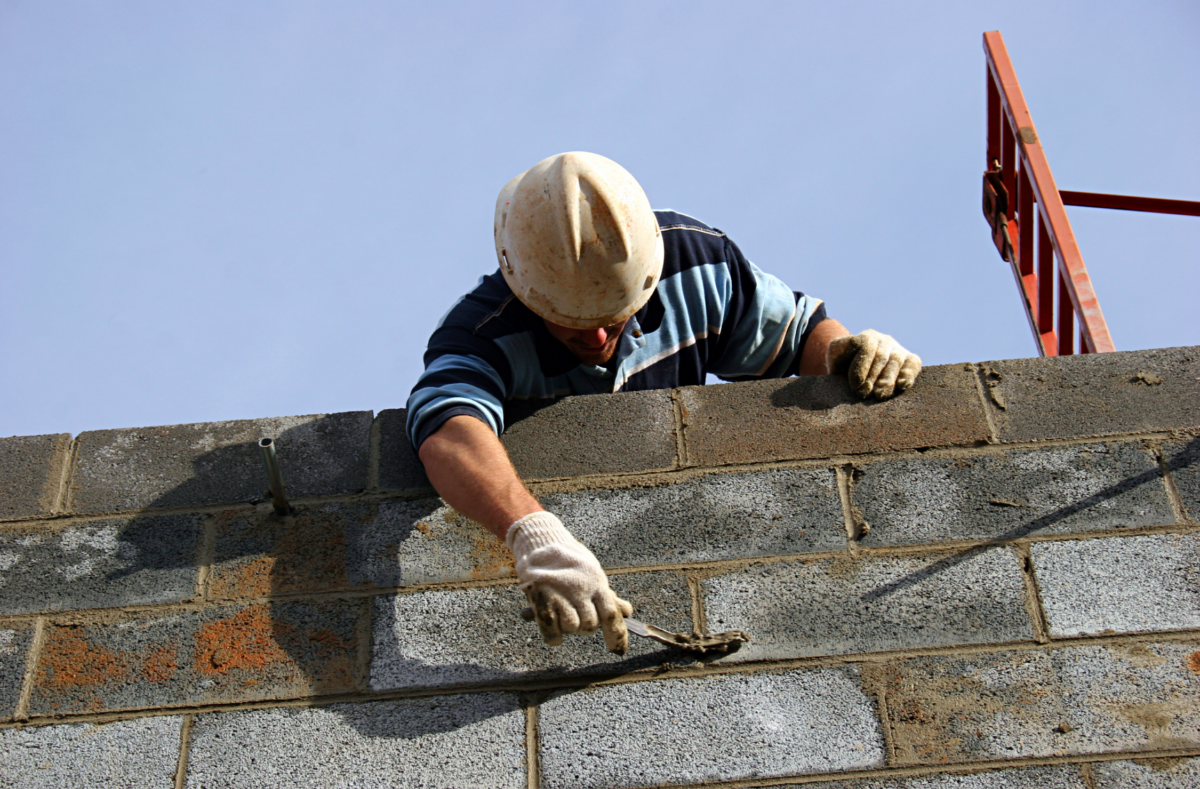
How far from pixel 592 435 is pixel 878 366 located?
81 cm

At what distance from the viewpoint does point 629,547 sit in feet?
9.41

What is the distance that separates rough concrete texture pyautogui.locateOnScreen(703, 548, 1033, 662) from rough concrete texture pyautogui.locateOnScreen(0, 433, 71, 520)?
6.12 feet

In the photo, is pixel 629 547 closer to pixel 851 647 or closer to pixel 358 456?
pixel 851 647

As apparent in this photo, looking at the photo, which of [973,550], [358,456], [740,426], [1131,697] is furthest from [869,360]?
[358,456]

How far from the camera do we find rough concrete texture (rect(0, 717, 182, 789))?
8.61ft

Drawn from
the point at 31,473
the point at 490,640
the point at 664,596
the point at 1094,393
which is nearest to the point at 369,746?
the point at 490,640

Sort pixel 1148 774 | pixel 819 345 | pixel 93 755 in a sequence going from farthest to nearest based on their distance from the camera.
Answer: pixel 819 345 < pixel 93 755 < pixel 1148 774

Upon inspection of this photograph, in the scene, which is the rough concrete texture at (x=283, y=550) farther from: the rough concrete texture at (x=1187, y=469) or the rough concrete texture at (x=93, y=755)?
the rough concrete texture at (x=1187, y=469)

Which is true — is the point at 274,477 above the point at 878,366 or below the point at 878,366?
below

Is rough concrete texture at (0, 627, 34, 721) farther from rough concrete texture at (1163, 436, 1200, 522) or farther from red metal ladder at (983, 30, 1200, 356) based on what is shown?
red metal ladder at (983, 30, 1200, 356)

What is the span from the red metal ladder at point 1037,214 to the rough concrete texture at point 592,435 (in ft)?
6.17

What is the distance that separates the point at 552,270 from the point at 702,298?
646mm

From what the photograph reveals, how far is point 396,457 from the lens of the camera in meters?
3.12

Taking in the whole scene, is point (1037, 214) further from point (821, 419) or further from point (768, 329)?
point (821, 419)
